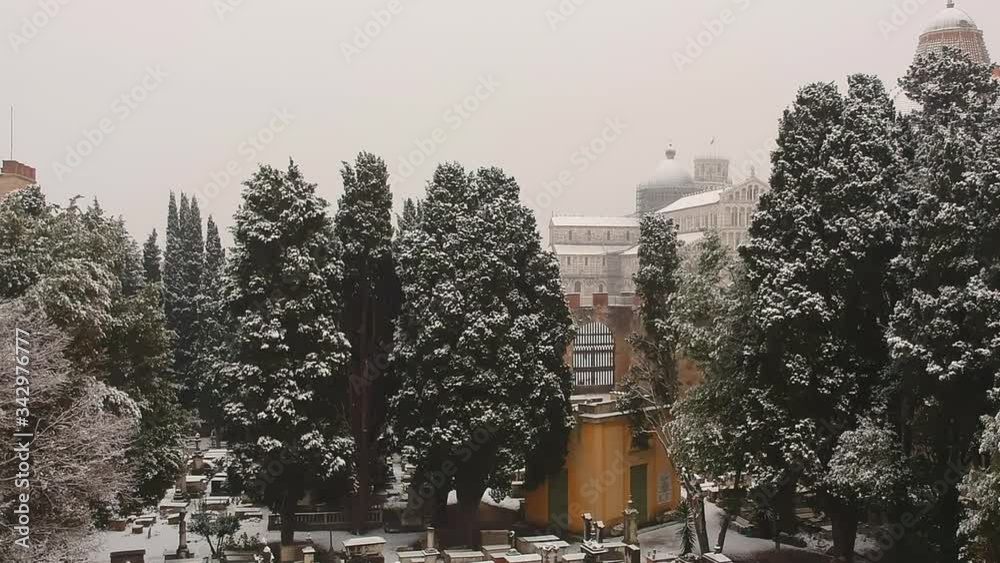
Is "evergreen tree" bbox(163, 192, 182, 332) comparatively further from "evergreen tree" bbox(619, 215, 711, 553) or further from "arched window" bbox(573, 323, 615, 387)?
"evergreen tree" bbox(619, 215, 711, 553)

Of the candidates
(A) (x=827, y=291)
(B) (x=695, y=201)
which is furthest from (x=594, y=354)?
(B) (x=695, y=201)

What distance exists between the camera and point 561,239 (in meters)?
77.7

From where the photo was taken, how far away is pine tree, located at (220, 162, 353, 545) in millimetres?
20672

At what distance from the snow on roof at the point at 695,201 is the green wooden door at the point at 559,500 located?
160ft

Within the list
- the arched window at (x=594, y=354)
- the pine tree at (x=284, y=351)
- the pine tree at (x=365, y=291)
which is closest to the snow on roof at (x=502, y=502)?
the pine tree at (x=365, y=291)

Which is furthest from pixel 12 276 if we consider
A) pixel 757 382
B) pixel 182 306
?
pixel 182 306

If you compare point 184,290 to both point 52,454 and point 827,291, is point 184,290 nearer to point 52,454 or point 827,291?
point 52,454

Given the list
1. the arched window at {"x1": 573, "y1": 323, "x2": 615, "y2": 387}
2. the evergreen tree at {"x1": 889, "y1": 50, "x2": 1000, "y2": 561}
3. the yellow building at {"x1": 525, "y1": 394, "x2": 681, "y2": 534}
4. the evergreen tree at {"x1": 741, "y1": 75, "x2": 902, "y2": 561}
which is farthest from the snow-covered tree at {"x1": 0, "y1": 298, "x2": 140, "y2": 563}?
the arched window at {"x1": 573, "y1": 323, "x2": 615, "y2": 387}

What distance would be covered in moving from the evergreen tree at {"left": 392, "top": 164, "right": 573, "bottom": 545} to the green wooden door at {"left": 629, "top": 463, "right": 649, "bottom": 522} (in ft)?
8.45

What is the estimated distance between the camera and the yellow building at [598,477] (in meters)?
23.6

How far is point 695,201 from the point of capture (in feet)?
238

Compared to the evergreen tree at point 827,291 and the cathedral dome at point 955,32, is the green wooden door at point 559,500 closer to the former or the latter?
the evergreen tree at point 827,291

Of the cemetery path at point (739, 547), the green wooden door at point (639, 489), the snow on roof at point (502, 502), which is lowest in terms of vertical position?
the cemetery path at point (739, 547)

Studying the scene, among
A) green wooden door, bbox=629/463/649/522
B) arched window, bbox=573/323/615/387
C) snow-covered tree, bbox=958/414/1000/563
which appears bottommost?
green wooden door, bbox=629/463/649/522
